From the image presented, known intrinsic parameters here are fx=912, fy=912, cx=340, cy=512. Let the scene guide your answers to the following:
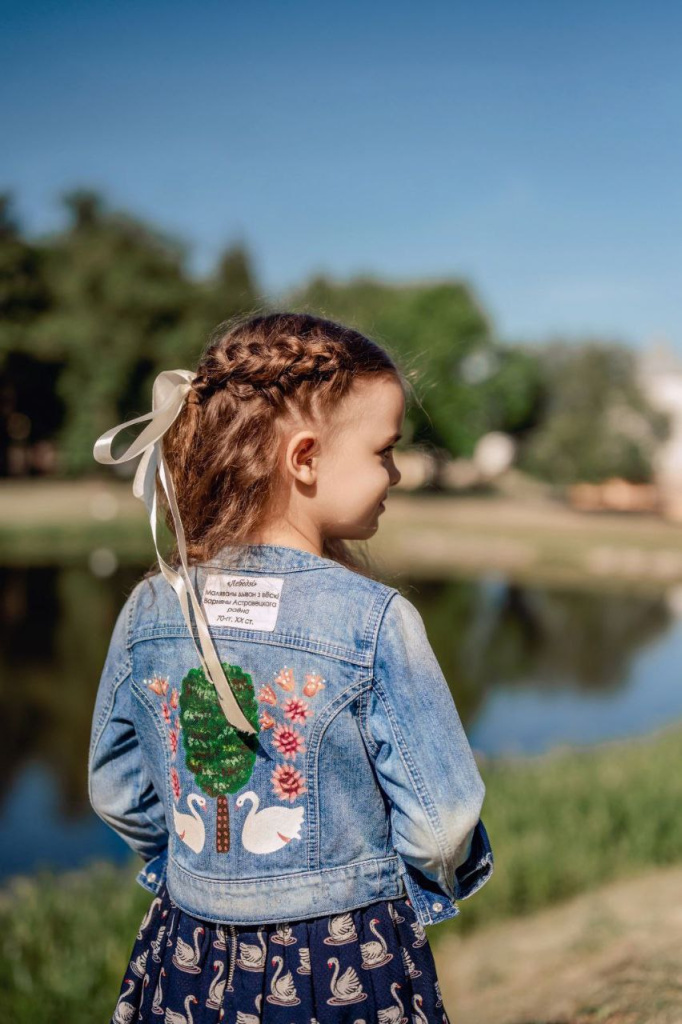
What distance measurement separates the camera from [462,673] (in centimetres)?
1223

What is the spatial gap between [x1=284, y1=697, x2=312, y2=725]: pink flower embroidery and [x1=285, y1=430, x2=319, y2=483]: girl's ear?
297mm

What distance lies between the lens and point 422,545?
22422mm

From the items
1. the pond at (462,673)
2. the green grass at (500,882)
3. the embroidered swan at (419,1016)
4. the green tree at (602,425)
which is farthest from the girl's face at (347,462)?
the green tree at (602,425)

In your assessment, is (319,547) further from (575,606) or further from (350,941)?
(575,606)

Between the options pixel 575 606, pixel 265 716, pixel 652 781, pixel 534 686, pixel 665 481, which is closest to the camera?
pixel 265 716

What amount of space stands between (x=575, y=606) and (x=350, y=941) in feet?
55.1

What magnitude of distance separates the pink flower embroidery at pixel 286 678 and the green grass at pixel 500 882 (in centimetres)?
296

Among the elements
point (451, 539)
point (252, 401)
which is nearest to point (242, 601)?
point (252, 401)

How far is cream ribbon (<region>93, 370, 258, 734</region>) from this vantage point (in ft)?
3.93

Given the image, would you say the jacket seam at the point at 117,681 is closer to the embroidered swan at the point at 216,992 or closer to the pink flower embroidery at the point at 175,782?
the pink flower embroidery at the point at 175,782

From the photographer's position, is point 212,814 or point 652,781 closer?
point 212,814

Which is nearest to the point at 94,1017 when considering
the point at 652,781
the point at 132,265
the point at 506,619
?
the point at 652,781

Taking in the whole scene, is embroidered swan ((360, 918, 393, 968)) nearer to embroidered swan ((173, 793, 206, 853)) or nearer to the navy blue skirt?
the navy blue skirt

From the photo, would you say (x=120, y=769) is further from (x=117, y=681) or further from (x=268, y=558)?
(x=268, y=558)
